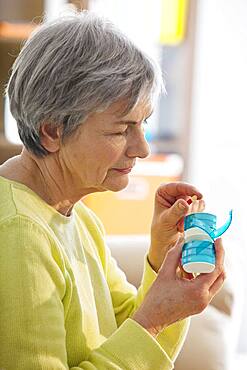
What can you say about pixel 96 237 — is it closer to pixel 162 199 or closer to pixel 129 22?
pixel 162 199

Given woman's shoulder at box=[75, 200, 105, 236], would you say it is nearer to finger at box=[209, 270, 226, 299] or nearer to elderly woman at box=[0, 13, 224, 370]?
elderly woman at box=[0, 13, 224, 370]

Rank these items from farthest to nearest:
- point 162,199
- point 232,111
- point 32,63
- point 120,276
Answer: point 232,111, point 120,276, point 162,199, point 32,63

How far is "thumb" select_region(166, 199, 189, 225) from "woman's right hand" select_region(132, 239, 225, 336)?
0.19 m

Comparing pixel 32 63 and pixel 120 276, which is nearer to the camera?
pixel 32 63

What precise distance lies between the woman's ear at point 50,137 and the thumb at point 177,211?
269 millimetres

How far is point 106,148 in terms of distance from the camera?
4.39 feet

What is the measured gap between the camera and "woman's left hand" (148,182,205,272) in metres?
1.48

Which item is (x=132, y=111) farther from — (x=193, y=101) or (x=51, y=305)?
(x=193, y=101)

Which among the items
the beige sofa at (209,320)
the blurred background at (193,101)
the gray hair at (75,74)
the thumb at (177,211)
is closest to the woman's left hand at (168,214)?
the thumb at (177,211)

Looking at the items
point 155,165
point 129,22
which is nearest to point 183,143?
point 155,165

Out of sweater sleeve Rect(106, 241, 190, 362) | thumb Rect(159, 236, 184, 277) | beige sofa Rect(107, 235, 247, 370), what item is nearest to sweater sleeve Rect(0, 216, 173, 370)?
thumb Rect(159, 236, 184, 277)

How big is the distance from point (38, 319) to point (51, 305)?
0.03 m

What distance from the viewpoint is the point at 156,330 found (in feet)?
4.20

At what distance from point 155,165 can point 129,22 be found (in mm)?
647
